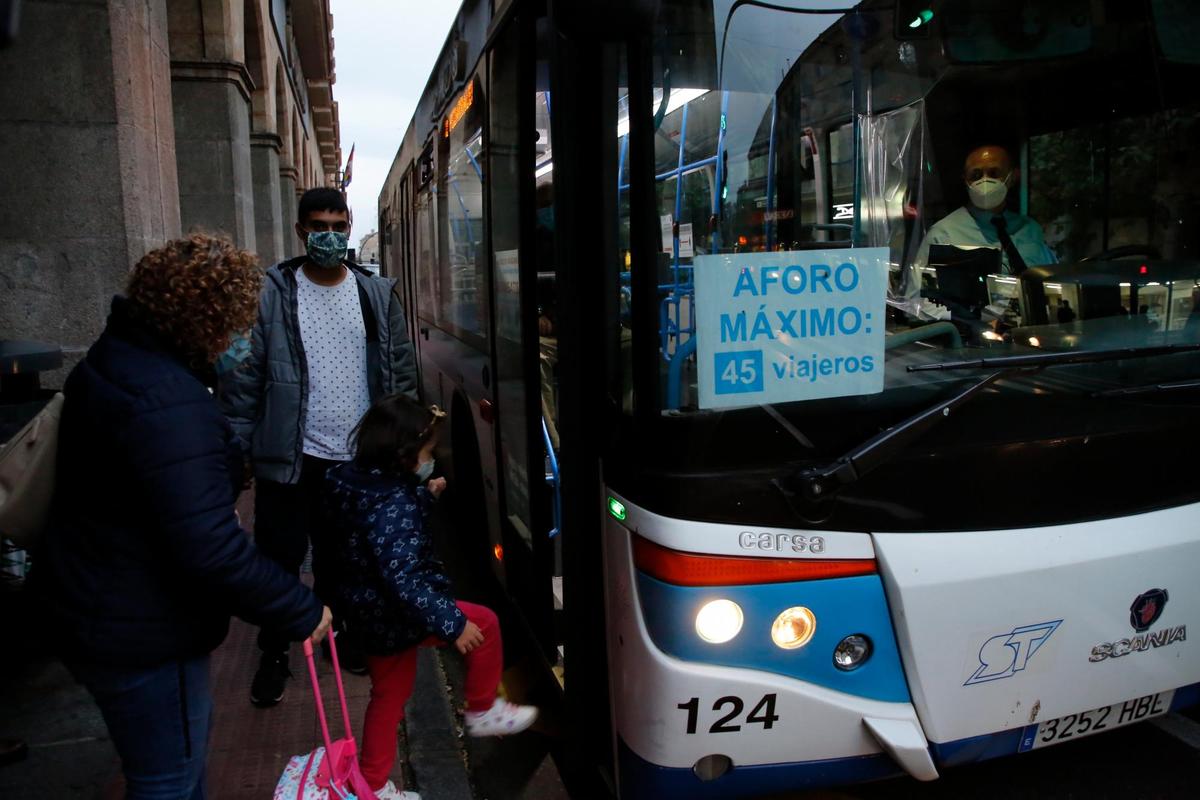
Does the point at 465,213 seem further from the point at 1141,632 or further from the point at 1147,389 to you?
the point at 1141,632

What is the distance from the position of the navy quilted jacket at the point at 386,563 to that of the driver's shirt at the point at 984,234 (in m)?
1.56

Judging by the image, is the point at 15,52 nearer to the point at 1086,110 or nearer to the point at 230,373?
the point at 230,373

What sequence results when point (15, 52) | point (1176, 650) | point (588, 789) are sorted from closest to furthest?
1. point (1176, 650)
2. point (588, 789)
3. point (15, 52)

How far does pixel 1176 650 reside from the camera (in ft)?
8.20

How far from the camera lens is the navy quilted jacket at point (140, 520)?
5.88 feet

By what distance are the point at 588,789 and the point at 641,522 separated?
132 cm

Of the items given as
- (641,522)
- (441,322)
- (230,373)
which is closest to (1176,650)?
(641,522)

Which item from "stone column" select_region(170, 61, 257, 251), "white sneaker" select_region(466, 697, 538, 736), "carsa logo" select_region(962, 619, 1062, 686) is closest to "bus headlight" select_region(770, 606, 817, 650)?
"carsa logo" select_region(962, 619, 1062, 686)

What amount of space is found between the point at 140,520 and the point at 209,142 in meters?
9.48

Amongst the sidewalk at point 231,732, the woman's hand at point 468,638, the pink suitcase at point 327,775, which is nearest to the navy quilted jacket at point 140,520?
the pink suitcase at point 327,775

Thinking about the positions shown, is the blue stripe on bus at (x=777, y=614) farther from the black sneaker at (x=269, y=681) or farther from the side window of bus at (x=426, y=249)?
the side window of bus at (x=426, y=249)

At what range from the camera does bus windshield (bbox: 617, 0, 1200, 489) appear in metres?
2.20

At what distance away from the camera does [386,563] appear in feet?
7.88

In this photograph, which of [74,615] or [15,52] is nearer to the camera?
[74,615]
